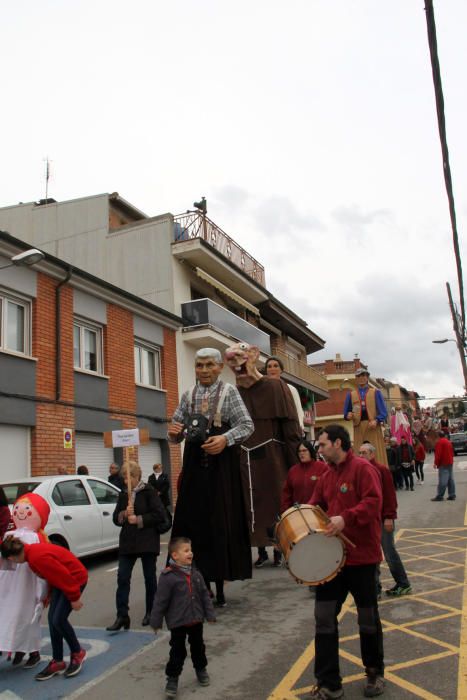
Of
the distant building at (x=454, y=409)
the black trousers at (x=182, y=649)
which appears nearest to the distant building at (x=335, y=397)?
the distant building at (x=454, y=409)

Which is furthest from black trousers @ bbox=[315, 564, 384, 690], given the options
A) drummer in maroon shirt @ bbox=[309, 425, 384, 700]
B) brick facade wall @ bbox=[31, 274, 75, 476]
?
brick facade wall @ bbox=[31, 274, 75, 476]

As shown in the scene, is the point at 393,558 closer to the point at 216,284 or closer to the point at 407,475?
the point at 407,475

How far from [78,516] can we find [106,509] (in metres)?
0.83

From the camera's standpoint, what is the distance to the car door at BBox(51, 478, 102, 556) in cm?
930

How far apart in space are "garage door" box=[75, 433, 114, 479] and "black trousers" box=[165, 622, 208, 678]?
37.7 ft

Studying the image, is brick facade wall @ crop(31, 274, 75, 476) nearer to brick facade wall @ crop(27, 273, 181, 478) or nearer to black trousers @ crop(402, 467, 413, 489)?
brick facade wall @ crop(27, 273, 181, 478)

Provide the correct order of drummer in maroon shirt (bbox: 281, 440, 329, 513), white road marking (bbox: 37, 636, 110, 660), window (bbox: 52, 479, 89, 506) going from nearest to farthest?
white road marking (bbox: 37, 636, 110, 660) → drummer in maroon shirt (bbox: 281, 440, 329, 513) → window (bbox: 52, 479, 89, 506)

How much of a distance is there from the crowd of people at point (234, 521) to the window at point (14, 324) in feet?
24.9

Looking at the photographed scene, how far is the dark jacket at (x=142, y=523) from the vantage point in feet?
19.4

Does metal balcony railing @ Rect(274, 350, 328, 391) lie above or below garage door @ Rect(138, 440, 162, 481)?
above

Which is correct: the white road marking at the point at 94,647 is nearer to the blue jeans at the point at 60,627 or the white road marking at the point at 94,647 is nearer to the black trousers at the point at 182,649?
the blue jeans at the point at 60,627

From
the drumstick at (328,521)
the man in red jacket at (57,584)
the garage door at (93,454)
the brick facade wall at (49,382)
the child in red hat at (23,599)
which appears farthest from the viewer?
the garage door at (93,454)

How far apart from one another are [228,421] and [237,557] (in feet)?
4.00

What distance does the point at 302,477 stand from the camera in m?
6.61
